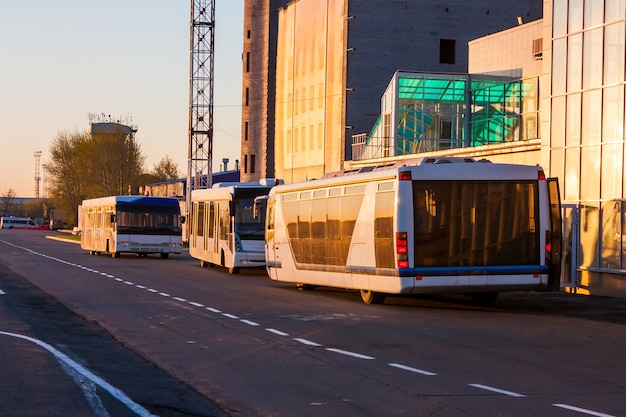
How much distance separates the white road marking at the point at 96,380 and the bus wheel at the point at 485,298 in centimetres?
1093

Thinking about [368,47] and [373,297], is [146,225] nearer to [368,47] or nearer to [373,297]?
[368,47]

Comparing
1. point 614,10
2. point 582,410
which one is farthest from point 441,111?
point 582,410

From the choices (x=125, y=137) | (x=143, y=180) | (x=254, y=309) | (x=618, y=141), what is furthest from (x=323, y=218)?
(x=143, y=180)

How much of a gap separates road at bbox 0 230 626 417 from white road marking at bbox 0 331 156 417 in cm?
15

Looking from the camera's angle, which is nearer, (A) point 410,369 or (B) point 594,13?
(A) point 410,369

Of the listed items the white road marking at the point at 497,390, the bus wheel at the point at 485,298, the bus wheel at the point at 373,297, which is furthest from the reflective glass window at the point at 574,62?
the white road marking at the point at 497,390

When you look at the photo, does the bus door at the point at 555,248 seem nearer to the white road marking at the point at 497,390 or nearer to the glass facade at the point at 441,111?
the white road marking at the point at 497,390

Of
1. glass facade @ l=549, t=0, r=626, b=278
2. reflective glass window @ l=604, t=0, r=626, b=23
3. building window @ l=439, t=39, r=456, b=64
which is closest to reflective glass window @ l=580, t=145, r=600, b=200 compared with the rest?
glass facade @ l=549, t=0, r=626, b=278

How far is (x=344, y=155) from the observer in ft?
223

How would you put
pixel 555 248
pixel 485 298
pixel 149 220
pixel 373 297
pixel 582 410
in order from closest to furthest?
pixel 582 410 < pixel 555 248 < pixel 373 297 < pixel 485 298 < pixel 149 220

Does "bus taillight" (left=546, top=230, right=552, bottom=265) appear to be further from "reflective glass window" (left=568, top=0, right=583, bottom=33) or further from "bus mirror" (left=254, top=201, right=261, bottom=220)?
"bus mirror" (left=254, top=201, right=261, bottom=220)

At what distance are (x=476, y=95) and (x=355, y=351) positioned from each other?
39226mm

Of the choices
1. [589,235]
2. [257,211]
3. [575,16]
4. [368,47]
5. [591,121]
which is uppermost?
[368,47]

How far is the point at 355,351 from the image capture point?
1530 cm
